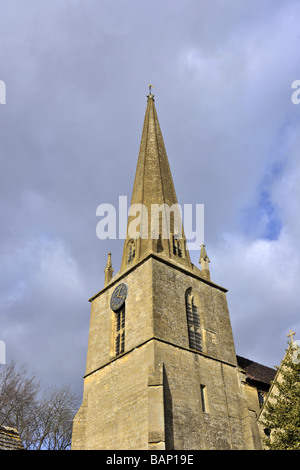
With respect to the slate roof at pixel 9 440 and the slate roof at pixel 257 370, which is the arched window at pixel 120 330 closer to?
the slate roof at pixel 257 370

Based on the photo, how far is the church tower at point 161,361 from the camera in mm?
18094

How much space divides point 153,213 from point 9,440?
57.2 feet

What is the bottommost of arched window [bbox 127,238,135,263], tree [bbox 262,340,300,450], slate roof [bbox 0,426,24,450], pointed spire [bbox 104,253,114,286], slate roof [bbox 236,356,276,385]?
slate roof [bbox 0,426,24,450]

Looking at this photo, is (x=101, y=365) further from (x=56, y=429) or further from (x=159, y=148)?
(x=159, y=148)

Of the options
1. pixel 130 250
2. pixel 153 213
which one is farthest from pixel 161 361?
pixel 153 213

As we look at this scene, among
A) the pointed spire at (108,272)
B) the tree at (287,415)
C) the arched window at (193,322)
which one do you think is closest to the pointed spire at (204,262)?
the arched window at (193,322)

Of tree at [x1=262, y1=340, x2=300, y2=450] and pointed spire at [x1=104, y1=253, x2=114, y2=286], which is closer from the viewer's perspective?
tree at [x1=262, y1=340, x2=300, y2=450]

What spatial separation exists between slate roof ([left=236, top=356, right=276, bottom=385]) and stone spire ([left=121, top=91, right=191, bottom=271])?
7.52 metres

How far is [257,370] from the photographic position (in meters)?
27.1

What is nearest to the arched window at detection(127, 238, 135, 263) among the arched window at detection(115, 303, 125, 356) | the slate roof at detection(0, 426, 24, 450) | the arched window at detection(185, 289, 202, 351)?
the arched window at detection(115, 303, 125, 356)

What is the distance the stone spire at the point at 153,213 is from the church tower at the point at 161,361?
0.38ft

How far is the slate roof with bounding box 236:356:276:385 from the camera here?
82.8 ft

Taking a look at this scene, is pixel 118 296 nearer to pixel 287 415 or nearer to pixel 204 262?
pixel 204 262

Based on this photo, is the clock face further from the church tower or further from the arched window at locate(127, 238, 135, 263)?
the arched window at locate(127, 238, 135, 263)
